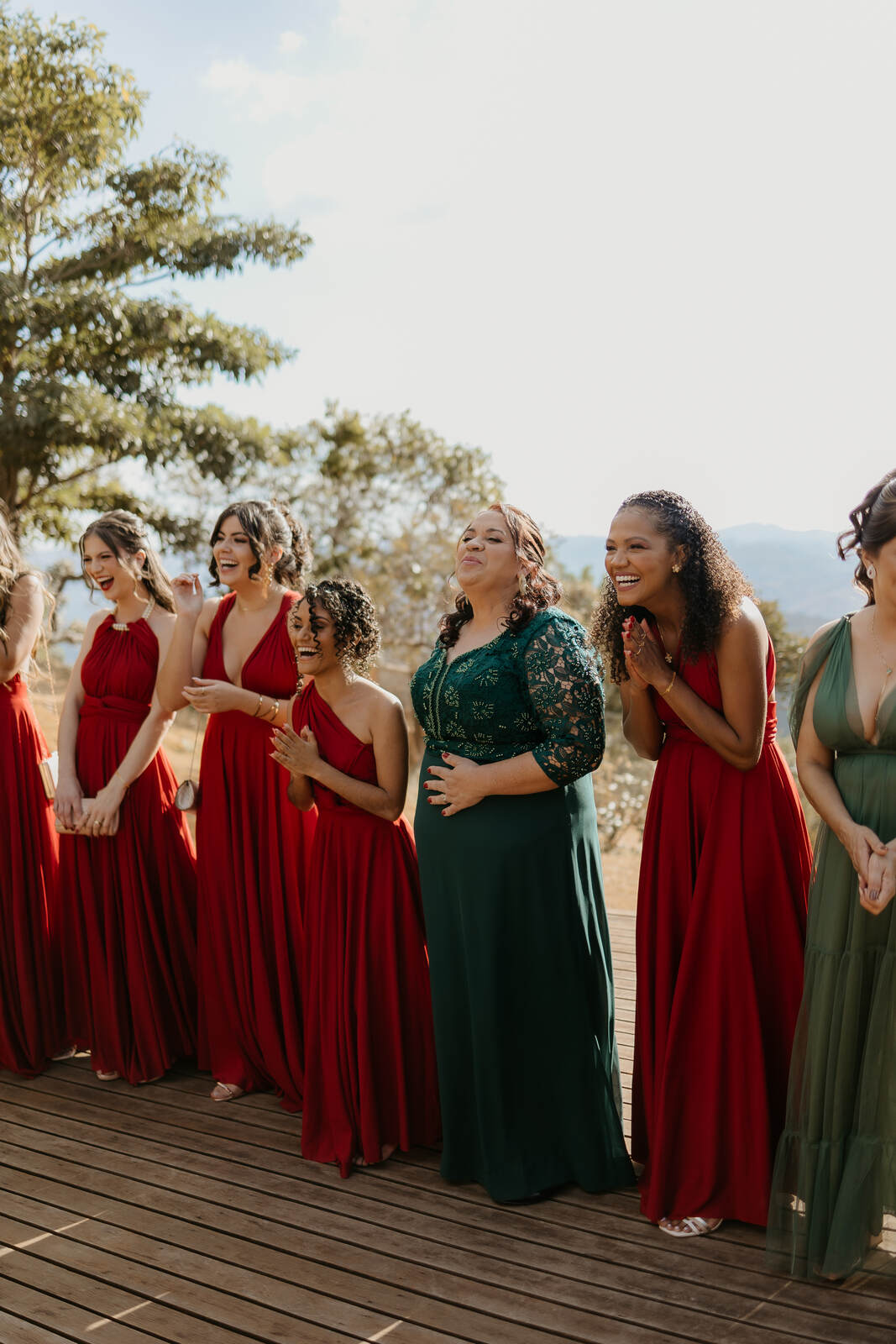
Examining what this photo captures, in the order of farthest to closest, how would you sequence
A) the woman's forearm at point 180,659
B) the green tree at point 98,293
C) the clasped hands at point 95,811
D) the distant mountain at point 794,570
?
the green tree at point 98,293 → the distant mountain at point 794,570 → the clasped hands at point 95,811 → the woman's forearm at point 180,659

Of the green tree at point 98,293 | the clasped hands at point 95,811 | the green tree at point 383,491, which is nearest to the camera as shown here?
the clasped hands at point 95,811

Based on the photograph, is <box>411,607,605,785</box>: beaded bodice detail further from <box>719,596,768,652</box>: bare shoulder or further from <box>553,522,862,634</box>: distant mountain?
<box>553,522,862,634</box>: distant mountain

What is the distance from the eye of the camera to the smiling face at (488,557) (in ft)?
10.9

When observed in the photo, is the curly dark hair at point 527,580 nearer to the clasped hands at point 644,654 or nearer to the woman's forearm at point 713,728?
the clasped hands at point 644,654

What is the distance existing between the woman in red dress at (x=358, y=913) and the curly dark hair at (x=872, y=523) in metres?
1.49

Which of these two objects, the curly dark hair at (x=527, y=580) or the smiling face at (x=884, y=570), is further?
the curly dark hair at (x=527, y=580)

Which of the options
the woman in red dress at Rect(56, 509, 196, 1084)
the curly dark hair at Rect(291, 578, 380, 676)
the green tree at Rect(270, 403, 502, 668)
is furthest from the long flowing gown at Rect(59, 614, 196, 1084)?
the green tree at Rect(270, 403, 502, 668)

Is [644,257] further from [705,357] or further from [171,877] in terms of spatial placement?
[171,877]

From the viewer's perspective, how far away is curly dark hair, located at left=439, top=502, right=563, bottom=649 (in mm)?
3305

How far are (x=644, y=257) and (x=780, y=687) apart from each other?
5661 centimetres

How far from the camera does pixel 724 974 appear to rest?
316 centimetres

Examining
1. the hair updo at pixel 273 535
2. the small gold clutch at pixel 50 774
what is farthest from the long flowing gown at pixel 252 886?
the small gold clutch at pixel 50 774

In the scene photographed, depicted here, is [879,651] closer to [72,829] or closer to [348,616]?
[348,616]

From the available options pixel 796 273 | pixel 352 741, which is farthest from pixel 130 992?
pixel 796 273
